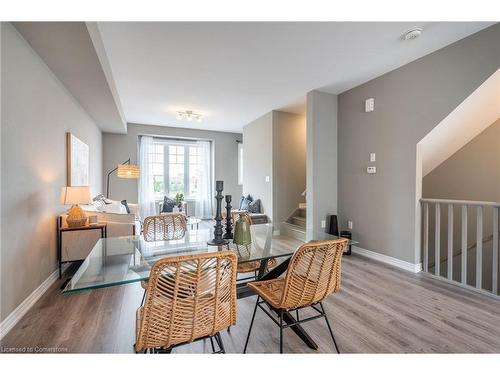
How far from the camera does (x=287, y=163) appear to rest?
4977mm

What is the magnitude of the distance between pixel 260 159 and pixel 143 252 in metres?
3.91

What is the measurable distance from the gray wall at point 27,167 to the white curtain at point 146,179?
3.34m

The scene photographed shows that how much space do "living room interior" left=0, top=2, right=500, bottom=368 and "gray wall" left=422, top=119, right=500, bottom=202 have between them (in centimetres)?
2

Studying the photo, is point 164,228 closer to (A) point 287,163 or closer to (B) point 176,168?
(A) point 287,163

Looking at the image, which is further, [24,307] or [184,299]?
[24,307]

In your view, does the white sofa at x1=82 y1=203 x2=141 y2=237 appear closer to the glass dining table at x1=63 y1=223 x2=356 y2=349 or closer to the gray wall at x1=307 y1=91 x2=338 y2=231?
the glass dining table at x1=63 y1=223 x2=356 y2=349

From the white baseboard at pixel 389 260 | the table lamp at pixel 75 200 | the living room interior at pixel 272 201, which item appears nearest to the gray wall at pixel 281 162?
the living room interior at pixel 272 201

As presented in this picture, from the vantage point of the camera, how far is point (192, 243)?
76.6 inches

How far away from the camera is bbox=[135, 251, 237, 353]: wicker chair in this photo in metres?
1.01

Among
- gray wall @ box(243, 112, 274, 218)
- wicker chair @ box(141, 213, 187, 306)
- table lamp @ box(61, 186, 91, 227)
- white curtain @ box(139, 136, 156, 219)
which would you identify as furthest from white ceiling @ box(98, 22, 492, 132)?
white curtain @ box(139, 136, 156, 219)

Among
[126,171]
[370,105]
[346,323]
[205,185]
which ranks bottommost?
[346,323]

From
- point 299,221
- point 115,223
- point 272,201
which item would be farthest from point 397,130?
point 115,223
